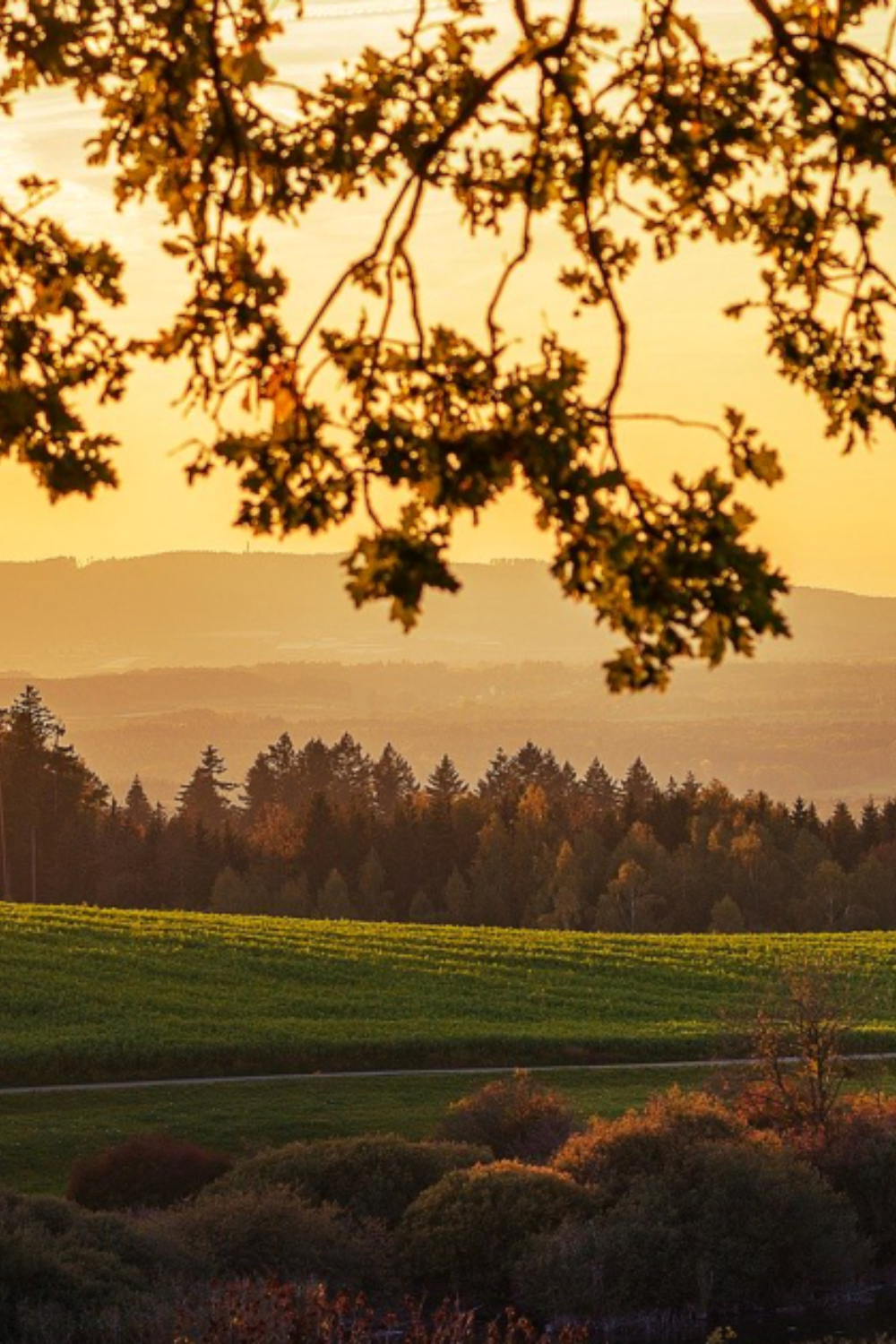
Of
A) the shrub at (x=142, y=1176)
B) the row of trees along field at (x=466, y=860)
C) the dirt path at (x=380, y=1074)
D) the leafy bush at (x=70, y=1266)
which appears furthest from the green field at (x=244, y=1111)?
the row of trees along field at (x=466, y=860)

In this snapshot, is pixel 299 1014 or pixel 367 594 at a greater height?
pixel 367 594

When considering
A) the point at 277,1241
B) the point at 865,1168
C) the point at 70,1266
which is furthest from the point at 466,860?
the point at 70,1266

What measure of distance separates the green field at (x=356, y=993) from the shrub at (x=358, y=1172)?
5123mm

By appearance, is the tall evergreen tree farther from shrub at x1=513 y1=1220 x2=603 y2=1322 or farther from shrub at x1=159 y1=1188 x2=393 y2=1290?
shrub at x1=513 y1=1220 x2=603 y2=1322

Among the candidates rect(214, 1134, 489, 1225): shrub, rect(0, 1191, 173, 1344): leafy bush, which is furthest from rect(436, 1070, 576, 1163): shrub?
rect(0, 1191, 173, 1344): leafy bush

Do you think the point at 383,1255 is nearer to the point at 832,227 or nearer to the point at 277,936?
the point at 832,227

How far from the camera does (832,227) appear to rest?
11.5 m

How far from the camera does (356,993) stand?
4481 cm

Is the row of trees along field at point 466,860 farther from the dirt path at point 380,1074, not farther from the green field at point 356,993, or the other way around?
the dirt path at point 380,1074

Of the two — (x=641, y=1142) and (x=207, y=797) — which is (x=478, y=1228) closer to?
(x=641, y=1142)

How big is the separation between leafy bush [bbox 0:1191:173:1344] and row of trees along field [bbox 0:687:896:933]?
6748cm

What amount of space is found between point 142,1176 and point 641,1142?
20.7ft

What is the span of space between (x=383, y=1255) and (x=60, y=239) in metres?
15.7

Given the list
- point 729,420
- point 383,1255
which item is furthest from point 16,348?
point 383,1255
